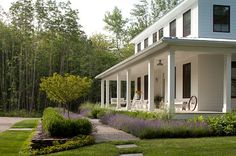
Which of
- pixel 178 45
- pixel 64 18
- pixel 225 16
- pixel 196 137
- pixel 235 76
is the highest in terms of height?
pixel 64 18

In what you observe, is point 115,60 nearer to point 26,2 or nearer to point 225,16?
point 26,2

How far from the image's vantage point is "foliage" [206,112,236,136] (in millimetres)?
12141

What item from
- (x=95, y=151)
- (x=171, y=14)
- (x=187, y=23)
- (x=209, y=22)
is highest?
(x=171, y=14)

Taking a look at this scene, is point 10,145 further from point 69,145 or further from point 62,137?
point 69,145

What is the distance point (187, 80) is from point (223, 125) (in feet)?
18.9

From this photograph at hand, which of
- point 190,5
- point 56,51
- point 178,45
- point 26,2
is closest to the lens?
point 178,45

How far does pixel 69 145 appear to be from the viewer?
9.92 metres

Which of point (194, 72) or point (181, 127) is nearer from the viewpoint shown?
point (181, 127)

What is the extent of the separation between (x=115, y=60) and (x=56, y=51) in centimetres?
815

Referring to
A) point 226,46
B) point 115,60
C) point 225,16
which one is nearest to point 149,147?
point 226,46

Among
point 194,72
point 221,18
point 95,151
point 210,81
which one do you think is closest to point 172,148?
point 95,151

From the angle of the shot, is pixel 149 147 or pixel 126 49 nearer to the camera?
pixel 149 147

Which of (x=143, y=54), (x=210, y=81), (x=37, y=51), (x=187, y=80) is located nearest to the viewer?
(x=210, y=81)

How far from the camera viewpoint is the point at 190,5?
58.9 feet
